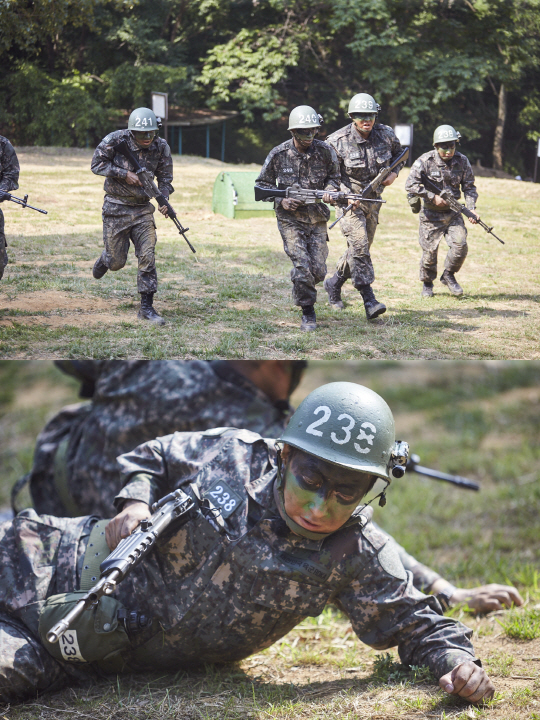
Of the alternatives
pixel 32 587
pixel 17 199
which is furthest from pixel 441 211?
pixel 32 587

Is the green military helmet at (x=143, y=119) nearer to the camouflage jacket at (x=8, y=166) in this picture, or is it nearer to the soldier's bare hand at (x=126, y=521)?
the camouflage jacket at (x=8, y=166)

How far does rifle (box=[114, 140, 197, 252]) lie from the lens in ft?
18.7

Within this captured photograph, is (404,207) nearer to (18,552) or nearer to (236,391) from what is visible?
(236,391)

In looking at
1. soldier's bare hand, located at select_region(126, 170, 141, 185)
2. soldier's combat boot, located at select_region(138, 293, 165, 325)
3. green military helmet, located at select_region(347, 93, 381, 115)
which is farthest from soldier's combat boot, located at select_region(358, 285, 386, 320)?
soldier's bare hand, located at select_region(126, 170, 141, 185)

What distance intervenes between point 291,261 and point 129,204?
1265mm

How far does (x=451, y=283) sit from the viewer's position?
6.11 m

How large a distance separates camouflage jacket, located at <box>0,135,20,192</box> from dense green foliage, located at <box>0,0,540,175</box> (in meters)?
0.09

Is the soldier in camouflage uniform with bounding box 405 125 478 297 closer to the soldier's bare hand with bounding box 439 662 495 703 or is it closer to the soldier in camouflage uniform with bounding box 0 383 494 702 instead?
the soldier in camouflage uniform with bounding box 0 383 494 702

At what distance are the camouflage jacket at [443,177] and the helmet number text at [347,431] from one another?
341cm

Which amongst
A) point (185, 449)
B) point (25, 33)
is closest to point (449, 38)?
point (25, 33)

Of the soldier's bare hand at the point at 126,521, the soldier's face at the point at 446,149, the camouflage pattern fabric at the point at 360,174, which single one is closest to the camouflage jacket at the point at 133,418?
the soldier's bare hand at the point at 126,521

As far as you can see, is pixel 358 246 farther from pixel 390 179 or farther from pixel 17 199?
pixel 17 199

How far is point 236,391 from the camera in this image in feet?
15.7

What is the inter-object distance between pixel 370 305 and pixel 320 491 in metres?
2.97
